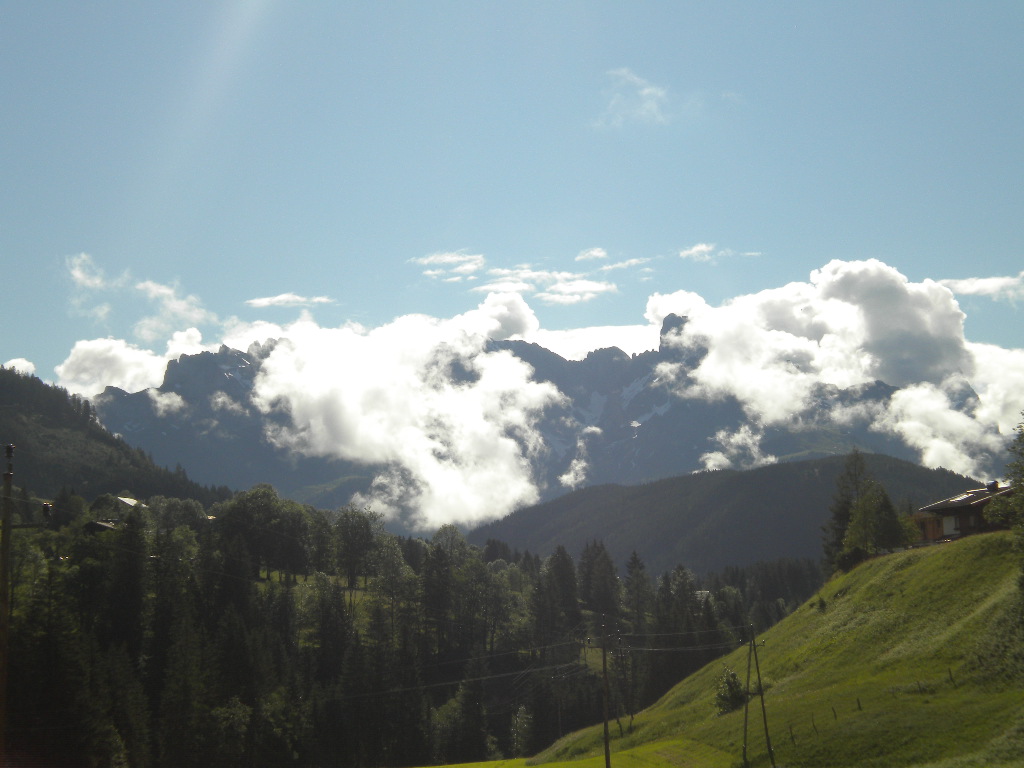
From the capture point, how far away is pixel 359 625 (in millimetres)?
143250

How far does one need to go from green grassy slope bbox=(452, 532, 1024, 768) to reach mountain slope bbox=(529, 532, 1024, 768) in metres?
0.14

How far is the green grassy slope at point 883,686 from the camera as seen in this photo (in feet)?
166

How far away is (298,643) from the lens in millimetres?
128875

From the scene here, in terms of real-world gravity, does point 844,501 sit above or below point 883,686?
above

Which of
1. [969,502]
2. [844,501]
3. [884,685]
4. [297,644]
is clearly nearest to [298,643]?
[297,644]

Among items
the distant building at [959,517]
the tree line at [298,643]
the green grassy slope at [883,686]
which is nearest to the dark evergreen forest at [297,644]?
the tree line at [298,643]

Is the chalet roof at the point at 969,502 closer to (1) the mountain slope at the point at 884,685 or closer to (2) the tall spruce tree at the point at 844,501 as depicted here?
(2) the tall spruce tree at the point at 844,501

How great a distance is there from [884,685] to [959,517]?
2146 inches

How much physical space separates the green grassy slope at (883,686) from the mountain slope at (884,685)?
14cm

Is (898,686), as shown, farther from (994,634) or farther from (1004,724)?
(1004,724)

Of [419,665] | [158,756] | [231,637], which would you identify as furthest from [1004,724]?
[419,665]

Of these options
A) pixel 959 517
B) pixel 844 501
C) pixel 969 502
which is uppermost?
Answer: pixel 844 501

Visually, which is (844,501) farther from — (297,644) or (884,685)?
(297,644)

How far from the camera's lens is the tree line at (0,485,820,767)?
76.3 m
